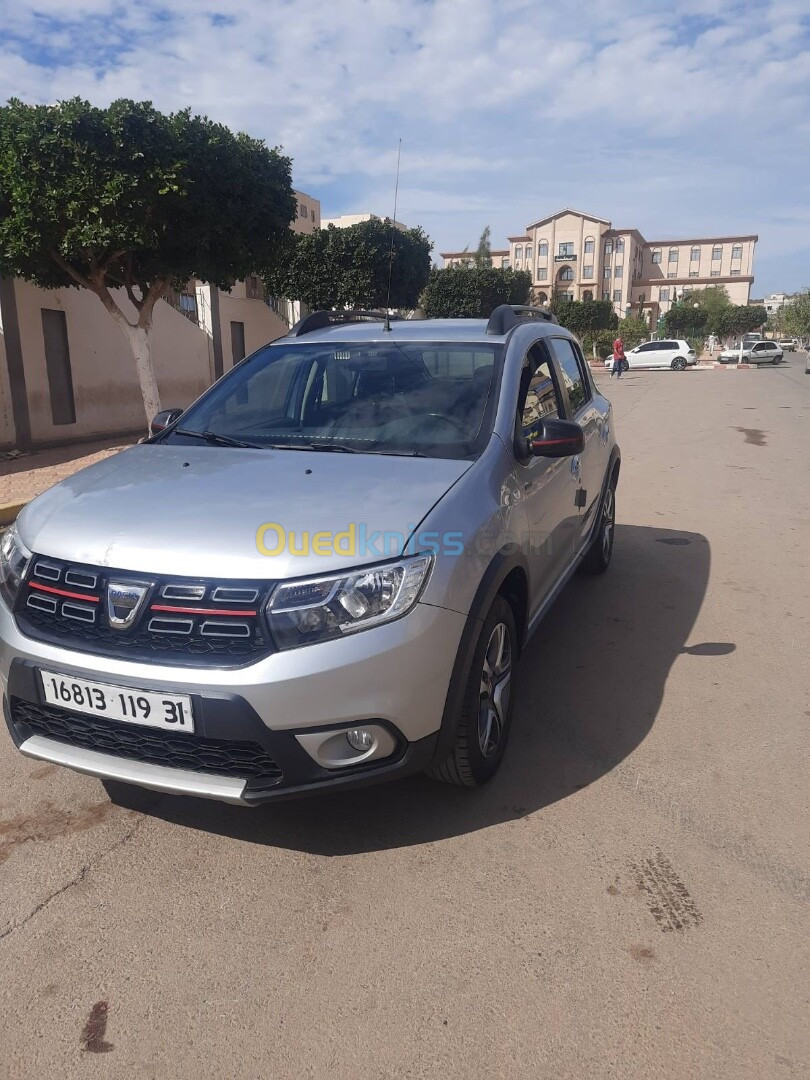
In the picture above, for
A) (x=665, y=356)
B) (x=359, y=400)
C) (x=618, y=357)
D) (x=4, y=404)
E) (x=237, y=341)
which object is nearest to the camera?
(x=359, y=400)

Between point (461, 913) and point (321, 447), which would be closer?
point (461, 913)

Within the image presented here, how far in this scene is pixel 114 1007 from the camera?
210 centimetres

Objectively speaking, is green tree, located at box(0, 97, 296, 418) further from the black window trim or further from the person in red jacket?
the person in red jacket

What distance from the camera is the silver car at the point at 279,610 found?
233 cm

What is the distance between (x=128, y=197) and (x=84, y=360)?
4.56 meters

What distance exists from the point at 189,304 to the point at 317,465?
17827 millimetres

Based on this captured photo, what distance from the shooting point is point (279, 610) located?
2.32m

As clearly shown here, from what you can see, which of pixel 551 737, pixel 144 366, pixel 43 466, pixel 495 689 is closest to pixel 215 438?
pixel 495 689

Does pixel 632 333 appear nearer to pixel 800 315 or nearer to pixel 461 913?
pixel 800 315

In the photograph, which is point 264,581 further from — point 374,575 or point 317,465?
point 317,465

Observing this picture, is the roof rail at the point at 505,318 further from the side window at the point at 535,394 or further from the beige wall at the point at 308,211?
the beige wall at the point at 308,211

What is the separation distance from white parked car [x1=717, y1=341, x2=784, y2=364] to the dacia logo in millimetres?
48743

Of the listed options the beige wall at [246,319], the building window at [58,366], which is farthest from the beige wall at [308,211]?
the building window at [58,366]

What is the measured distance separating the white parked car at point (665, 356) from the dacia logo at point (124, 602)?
40.3 m
